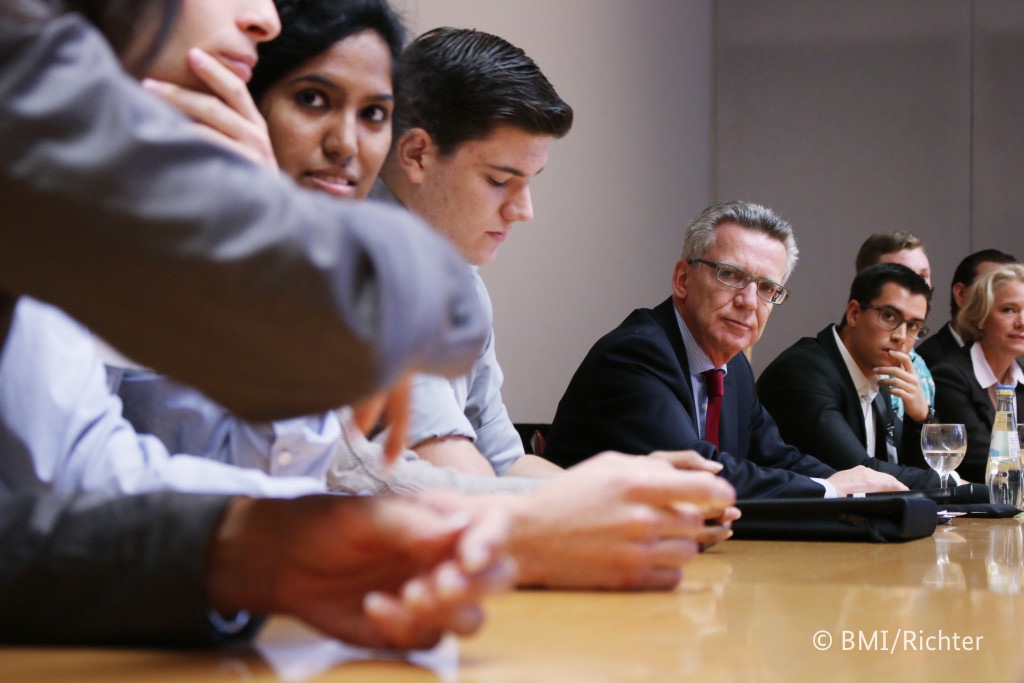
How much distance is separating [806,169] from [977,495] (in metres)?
5.13

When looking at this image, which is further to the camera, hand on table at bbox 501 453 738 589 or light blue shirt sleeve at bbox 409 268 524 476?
light blue shirt sleeve at bbox 409 268 524 476

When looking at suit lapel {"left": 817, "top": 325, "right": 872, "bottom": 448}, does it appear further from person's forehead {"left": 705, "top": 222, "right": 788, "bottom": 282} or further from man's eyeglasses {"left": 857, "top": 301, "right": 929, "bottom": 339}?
person's forehead {"left": 705, "top": 222, "right": 788, "bottom": 282}

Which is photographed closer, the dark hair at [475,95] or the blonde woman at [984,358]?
the dark hair at [475,95]

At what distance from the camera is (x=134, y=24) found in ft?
2.17

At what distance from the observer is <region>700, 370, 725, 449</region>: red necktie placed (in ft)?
9.86

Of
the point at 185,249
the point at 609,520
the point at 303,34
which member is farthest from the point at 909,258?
the point at 185,249

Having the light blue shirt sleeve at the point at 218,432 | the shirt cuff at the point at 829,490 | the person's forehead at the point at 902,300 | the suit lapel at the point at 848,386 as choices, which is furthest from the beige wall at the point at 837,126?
the light blue shirt sleeve at the point at 218,432

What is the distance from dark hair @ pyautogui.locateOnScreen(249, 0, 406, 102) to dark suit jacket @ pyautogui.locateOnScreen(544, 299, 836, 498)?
141cm

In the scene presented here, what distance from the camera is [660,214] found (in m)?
6.07

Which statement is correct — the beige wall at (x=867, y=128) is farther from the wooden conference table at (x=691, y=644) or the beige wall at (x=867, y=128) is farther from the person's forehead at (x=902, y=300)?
the wooden conference table at (x=691, y=644)

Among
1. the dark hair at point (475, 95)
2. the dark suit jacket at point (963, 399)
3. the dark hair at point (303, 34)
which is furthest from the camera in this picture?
the dark suit jacket at point (963, 399)

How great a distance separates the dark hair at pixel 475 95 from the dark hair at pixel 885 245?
3.69m

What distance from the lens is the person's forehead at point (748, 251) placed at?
3176 millimetres

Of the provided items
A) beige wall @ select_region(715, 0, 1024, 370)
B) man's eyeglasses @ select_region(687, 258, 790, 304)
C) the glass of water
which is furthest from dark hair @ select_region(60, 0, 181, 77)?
beige wall @ select_region(715, 0, 1024, 370)
